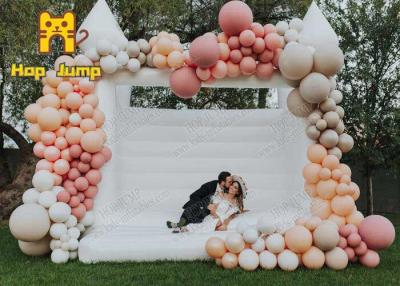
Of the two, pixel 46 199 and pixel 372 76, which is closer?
pixel 46 199

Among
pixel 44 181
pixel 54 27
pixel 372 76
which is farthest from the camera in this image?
pixel 372 76

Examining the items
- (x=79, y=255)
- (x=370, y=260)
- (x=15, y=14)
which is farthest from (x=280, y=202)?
(x=15, y=14)

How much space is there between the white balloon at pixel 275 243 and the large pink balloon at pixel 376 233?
2.42ft

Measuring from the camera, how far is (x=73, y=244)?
4.42 meters

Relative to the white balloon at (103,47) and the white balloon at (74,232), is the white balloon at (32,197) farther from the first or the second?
the white balloon at (103,47)

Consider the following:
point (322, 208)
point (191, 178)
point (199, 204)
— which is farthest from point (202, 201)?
point (322, 208)

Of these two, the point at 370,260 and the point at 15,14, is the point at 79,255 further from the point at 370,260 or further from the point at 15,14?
the point at 15,14

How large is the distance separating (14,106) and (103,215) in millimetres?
4675

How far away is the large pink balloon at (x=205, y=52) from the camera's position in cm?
440

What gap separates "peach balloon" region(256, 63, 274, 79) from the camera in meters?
4.71

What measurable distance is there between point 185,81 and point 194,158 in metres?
1.27

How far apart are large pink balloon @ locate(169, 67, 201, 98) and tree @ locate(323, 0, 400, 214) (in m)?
3.96

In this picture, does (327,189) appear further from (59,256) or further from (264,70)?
(59,256)

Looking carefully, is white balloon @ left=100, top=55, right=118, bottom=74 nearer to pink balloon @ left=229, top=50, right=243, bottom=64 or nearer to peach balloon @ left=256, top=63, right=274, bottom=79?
pink balloon @ left=229, top=50, right=243, bottom=64
